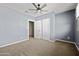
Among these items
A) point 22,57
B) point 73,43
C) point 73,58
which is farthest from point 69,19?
point 22,57

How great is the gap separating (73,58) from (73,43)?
271 millimetres

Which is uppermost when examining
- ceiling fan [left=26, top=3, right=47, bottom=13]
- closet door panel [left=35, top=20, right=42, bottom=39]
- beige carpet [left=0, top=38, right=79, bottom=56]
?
ceiling fan [left=26, top=3, right=47, bottom=13]

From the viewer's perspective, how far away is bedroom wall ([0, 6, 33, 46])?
1.58 meters

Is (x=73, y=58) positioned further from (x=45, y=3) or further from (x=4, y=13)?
(x=4, y=13)

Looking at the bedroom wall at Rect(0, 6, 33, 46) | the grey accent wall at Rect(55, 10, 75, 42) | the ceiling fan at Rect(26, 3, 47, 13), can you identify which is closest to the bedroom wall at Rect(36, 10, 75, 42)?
the grey accent wall at Rect(55, 10, 75, 42)

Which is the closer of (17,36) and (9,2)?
(9,2)

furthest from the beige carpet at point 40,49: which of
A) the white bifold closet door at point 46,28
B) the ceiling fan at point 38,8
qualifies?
the ceiling fan at point 38,8

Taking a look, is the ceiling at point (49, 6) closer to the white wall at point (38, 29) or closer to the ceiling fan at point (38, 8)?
the ceiling fan at point (38, 8)

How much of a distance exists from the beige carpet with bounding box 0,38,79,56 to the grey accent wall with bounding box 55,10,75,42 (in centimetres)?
14

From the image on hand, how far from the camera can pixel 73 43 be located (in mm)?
1617

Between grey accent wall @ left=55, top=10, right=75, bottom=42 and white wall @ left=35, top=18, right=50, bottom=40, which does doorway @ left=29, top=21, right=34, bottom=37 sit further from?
grey accent wall @ left=55, top=10, right=75, bottom=42

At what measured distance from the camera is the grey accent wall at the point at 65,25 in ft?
5.22

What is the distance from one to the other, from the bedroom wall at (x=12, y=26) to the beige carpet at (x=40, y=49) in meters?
0.14

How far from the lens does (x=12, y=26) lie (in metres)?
1.67
